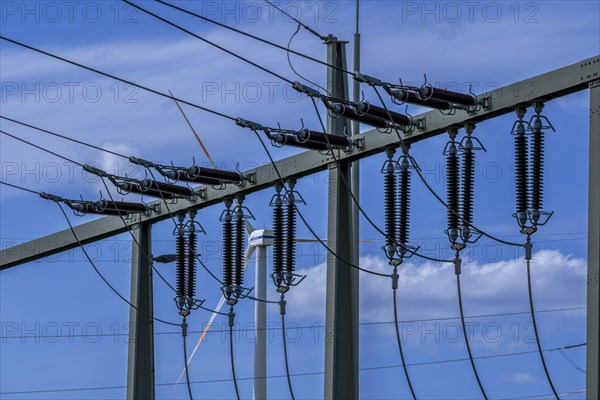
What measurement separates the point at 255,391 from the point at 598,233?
40.2 feet

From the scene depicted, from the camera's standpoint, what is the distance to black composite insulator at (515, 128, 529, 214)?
11820 mm

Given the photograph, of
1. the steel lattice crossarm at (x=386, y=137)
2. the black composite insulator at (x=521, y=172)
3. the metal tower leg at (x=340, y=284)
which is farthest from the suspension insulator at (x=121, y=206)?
the black composite insulator at (x=521, y=172)

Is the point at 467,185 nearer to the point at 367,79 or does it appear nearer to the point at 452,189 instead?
the point at 452,189

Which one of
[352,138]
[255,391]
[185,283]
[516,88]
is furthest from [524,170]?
[255,391]

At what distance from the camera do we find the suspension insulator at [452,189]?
1245 cm

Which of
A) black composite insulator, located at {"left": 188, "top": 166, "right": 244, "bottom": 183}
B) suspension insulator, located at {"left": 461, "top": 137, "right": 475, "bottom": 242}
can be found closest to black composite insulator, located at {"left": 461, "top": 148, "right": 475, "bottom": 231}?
suspension insulator, located at {"left": 461, "top": 137, "right": 475, "bottom": 242}

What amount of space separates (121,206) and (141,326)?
146 centimetres

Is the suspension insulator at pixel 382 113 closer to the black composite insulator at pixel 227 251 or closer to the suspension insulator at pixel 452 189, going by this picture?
the suspension insulator at pixel 452 189

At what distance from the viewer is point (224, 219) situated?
588 inches

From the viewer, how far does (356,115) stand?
1210 cm

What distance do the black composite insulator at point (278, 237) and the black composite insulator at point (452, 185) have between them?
203 centimetres

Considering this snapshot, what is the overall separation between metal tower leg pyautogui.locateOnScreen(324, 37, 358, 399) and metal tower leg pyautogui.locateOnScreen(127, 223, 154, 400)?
3890 millimetres

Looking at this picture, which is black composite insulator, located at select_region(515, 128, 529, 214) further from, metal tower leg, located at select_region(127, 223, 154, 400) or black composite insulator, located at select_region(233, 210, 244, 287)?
metal tower leg, located at select_region(127, 223, 154, 400)

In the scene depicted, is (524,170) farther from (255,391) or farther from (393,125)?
(255,391)
